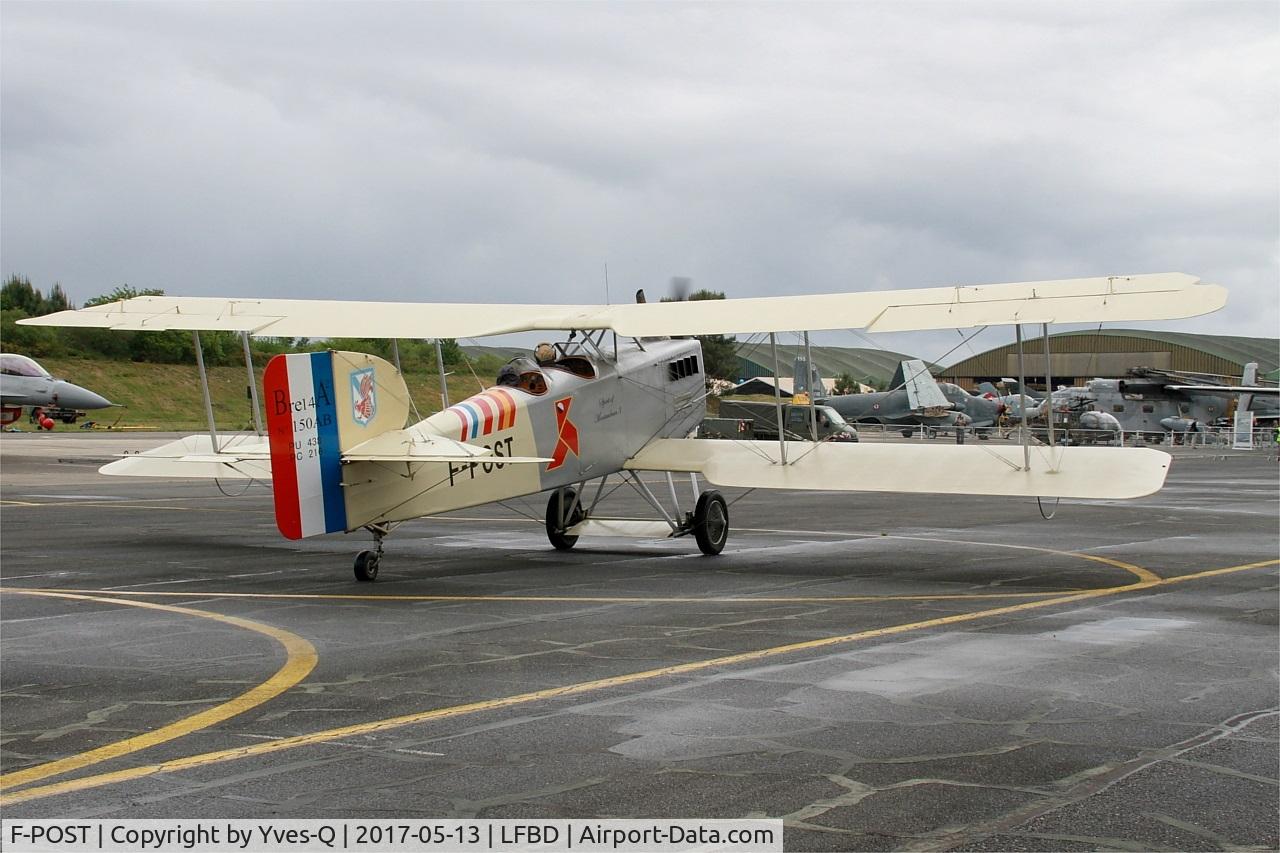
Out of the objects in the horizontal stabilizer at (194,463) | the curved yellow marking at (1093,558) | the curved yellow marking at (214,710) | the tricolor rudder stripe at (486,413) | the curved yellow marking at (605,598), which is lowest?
the curved yellow marking at (1093,558)

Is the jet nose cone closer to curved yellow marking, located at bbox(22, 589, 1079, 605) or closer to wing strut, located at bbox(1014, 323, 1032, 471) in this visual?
curved yellow marking, located at bbox(22, 589, 1079, 605)

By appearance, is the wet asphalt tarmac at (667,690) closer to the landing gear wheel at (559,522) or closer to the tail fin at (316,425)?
the landing gear wheel at (559,522)

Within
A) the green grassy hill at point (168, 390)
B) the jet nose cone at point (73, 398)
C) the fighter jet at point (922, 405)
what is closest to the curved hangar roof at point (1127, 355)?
the fighter jet at point (922, 405)

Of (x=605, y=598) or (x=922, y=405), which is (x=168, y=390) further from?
(x=605, y=598)

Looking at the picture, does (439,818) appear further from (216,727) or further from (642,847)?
(216,727)

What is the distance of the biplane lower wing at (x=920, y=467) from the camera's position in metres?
15.9

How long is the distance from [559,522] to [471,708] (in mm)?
11046

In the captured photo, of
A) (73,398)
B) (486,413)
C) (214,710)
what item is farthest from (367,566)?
(73,398)

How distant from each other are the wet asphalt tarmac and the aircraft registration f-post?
111cm

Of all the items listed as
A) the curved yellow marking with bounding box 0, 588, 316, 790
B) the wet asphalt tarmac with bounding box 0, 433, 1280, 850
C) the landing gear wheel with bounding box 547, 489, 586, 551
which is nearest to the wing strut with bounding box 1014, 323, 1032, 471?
the wet asphalt tarmac with bounding box 0, 433, 1280, 850

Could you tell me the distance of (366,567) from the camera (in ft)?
48.9

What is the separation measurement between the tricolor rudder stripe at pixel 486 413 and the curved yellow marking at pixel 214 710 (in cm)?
391

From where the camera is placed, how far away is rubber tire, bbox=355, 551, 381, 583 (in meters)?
14.9

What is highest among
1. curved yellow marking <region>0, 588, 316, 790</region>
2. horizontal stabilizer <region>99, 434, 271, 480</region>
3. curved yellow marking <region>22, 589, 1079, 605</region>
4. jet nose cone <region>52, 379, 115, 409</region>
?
jet nose cone <region>52, 379, 115, 409</region>
